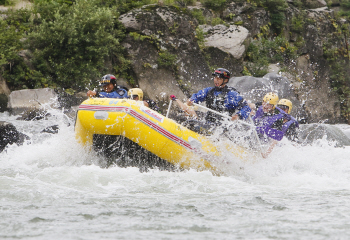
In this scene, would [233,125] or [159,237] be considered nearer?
[159,237]

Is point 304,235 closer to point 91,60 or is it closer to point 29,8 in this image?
point 91,60

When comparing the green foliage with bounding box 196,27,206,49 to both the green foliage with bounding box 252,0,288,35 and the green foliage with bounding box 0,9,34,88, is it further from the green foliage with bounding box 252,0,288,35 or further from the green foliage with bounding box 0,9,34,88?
the green foliage with bounding box 0,9,34,88

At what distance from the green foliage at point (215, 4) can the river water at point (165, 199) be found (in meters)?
11.2

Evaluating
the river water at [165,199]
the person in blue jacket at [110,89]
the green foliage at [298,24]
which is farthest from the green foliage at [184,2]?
the river water at [165,199]

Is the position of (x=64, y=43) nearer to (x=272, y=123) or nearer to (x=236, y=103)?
(x=236, y=103)

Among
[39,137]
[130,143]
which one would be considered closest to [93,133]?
[130,143]

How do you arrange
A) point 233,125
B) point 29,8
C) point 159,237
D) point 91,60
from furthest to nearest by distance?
point 29,8
point 91,60
point 233,125
point 159,237

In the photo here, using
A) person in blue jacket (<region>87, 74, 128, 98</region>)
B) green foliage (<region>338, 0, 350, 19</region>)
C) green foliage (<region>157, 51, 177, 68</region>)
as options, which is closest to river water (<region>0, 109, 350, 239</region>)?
person in blue jacket (<region>87, 74, 128, 98</region>)

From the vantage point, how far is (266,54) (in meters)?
16.8

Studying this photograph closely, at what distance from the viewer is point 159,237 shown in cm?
307

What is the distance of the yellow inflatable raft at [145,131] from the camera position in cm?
556

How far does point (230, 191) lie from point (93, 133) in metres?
2.20

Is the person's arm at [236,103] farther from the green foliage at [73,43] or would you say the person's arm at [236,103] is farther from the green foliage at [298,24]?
the green foliage at [298,24]

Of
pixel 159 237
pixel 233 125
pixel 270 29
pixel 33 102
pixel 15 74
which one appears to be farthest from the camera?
pixel 270 29
